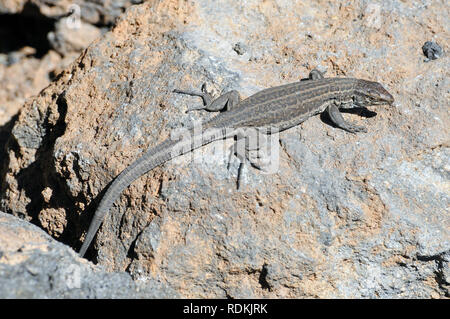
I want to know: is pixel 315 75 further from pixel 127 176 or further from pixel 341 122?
pixel 127 176

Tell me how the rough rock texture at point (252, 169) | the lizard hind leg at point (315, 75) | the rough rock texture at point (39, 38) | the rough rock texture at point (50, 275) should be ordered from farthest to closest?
the rough rock texture at point (39, 38) < the lizard hind leg at point (315, 75) < the rough rock texture at point (252, 169) < the rough rock texture at point (50, 275)

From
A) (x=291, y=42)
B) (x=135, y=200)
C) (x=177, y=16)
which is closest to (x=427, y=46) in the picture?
(x=291, y=42)

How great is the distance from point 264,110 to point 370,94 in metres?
1.28

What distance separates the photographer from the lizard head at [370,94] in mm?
5605

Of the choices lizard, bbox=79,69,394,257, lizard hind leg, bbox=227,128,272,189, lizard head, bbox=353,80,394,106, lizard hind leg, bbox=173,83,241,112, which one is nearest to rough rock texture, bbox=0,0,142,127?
lizard hind leg, bbox=173,83,241,112

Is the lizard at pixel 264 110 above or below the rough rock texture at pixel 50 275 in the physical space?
above

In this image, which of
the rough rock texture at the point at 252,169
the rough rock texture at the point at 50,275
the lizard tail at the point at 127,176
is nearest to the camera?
the rough rock texture at the point at 50,275

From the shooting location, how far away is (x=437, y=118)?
18.5 ft

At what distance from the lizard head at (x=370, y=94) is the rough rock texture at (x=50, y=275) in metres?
3.15

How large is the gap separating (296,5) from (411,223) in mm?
3489

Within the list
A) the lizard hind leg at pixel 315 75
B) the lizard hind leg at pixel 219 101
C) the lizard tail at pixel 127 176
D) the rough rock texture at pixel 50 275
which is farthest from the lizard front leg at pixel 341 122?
the rough rock texture at pixel 50 275

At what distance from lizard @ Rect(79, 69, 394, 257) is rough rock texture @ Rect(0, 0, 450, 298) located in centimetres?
14

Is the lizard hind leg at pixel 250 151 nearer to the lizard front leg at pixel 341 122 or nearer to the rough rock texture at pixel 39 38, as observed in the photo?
the lizard front leg at pixel 341 122

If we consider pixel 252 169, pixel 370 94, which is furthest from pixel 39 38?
pixel 370 94
